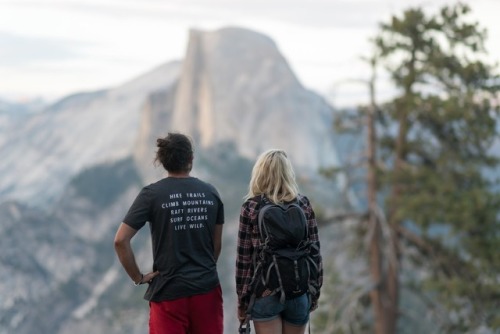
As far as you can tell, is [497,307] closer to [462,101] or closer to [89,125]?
[462,101]

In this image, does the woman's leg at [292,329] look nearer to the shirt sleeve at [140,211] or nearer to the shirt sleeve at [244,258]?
the shirt sleeve at [244,258]

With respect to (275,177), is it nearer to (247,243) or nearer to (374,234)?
(247,243)

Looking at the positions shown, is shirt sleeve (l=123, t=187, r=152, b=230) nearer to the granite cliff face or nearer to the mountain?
the mountain

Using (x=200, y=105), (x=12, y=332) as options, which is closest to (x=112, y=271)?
(x=200, y=105)

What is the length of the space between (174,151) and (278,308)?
43.9 inches

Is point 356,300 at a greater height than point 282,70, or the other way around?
point 282,70

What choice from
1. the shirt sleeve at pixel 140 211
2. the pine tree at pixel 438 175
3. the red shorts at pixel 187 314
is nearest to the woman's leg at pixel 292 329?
the red shorts at pixel 187 314

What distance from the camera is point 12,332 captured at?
10430mm

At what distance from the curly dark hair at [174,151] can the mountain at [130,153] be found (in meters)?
59.8

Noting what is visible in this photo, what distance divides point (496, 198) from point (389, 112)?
3.24 metres

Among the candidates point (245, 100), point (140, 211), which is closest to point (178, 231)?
point (140, 211)

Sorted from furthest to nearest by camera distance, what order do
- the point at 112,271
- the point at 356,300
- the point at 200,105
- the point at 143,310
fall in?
the point at 200,105, the point at 112,271, the point at 143,310, the point at 356,300

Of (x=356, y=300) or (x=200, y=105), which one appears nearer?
(x=356, y=300)

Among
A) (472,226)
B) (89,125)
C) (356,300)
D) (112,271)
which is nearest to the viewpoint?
(472,226)
